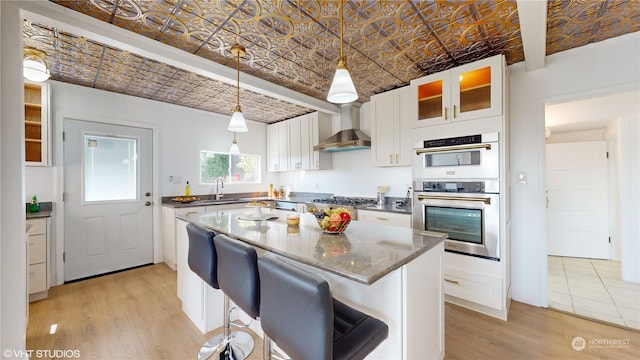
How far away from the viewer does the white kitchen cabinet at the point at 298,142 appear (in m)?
4.20

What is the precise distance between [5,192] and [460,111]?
3.48 meters

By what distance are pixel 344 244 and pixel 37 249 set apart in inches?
130

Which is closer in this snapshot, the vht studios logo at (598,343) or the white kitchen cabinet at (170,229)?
the vht studios logo at (598,343)

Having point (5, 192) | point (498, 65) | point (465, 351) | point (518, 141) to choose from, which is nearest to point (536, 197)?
point (518, 141)

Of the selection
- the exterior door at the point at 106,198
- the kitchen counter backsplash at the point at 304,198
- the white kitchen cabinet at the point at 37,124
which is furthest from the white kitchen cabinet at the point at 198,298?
the white kitchen cabinet at the point at 37,124

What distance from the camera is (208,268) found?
1541 mm

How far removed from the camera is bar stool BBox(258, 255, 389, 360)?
2.79 ft

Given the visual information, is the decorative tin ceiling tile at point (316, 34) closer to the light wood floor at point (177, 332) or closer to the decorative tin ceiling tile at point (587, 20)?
the decorative tin ceiling tile at point (587, 20)

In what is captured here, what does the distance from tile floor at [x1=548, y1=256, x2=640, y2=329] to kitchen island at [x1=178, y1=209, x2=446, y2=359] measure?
190 cm

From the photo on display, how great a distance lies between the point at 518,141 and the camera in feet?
8.38

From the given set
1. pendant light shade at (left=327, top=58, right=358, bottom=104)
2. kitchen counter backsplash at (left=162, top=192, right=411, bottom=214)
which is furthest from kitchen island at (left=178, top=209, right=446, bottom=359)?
kitchen counter backsplash at (left=162, top=192, right=411, bottom=214)

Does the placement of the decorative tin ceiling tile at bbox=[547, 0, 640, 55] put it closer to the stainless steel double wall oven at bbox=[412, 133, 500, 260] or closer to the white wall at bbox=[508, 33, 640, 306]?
the white wall at bbox=[508, 33, 640, 306]

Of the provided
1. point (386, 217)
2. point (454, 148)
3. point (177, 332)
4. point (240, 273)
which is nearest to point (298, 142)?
point (386, 217)

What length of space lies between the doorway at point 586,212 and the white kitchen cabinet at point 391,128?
6.71 feet
